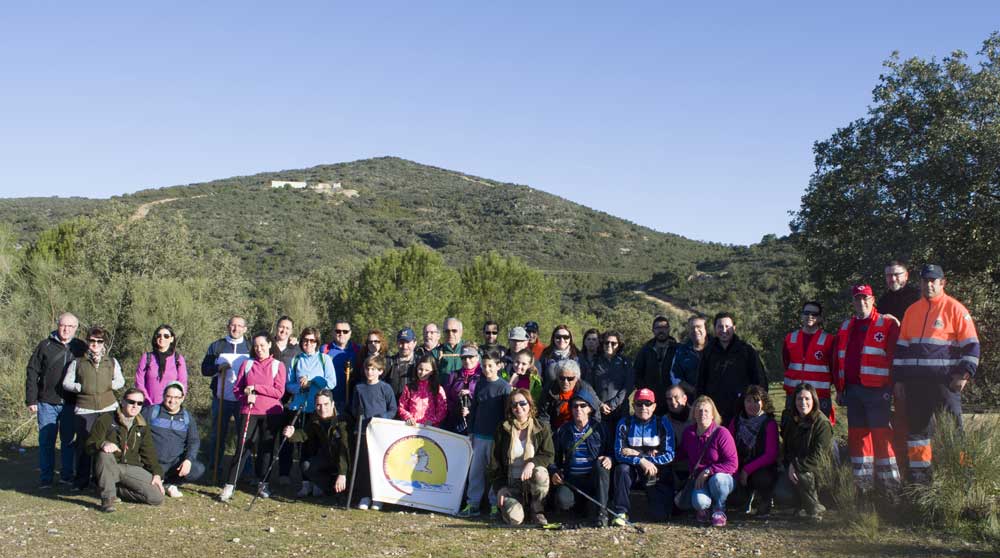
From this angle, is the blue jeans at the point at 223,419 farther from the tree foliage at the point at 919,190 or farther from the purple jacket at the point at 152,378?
the tree foliage at the point at 919,190

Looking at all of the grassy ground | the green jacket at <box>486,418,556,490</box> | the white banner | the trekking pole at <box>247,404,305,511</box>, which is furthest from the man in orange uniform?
the trekking pole at <box>247,404,305,511</box>

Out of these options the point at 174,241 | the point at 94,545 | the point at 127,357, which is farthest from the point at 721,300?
the point at 94,545

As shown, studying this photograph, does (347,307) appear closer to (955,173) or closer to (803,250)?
(803,250)

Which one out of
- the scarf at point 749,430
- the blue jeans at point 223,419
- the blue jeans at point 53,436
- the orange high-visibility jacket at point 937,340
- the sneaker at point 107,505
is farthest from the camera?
the blue jeans at point 223,419

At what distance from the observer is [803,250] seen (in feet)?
50.2

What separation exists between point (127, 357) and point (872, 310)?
62.6 ft

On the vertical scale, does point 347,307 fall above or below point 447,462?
above

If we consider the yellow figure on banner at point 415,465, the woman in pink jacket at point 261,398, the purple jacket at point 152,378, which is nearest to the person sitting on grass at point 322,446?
the woman in pink jacket at point 261,398

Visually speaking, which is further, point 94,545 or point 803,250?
point 803,250

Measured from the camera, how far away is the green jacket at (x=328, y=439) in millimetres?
8344

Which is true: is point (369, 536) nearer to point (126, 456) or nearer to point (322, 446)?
point (322, 446)

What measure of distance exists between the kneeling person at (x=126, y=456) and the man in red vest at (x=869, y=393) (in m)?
6.62

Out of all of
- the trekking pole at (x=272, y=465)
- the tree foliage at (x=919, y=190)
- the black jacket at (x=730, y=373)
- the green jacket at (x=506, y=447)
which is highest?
the tree foliage at (x=919, y=190)

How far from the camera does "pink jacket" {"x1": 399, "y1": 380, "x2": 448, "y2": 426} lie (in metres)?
8.50
